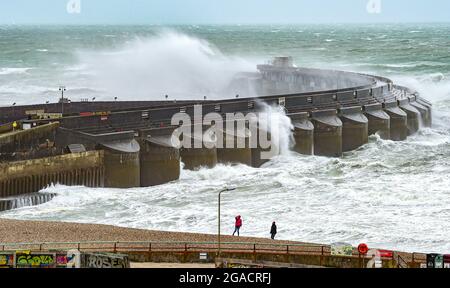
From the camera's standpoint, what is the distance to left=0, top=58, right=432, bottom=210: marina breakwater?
3341 centimetres

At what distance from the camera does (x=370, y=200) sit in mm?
32438

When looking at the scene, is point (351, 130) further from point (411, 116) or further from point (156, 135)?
point (156, 135)

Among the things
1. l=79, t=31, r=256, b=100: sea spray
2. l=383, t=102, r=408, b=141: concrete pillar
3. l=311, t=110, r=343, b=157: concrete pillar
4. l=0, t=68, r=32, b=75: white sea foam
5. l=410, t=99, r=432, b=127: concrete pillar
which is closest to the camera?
l=311, t=110, r=343, b=157: concrete pillar

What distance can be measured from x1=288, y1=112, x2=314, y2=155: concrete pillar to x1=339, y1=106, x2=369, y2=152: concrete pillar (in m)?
2.56

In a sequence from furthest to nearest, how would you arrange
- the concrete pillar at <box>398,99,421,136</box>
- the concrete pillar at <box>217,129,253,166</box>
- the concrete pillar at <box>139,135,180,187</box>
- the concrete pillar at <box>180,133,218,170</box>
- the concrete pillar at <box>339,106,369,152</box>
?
the concrete pillar at <box>398,99,421,136</box> → the concrete pillar at <box>339,106,369,152</box> → the concrete pillar at <box>217,129,253,166</box> → the concrete pillar at <box>180,133,218,170</box> → the concrete pillar at <box>139,135,180,187</box>

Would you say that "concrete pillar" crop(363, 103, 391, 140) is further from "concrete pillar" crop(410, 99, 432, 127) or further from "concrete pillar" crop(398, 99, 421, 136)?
"concrete pillar" crop(410, 99, 432, 127)

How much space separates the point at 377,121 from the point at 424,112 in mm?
6751

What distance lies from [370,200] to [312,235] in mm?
5369

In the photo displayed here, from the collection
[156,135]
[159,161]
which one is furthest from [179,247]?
[156,135]

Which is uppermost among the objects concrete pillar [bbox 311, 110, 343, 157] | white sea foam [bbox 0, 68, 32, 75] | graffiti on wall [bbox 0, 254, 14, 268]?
graffiti on wall [bbox 0, 254, 14, 268]

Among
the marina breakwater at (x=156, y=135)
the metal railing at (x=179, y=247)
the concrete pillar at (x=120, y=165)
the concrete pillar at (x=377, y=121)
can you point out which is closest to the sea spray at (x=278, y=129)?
the marina breakwater at (x=156, y=135)

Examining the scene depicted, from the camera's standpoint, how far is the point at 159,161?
3634 centimetres

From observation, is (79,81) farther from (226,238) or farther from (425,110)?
(226,238)

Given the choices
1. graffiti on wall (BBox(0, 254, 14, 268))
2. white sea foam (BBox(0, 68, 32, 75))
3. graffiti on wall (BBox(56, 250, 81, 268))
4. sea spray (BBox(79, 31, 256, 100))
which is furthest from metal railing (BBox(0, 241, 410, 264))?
white sea foam (BBox(0, 68, 32, 75))
